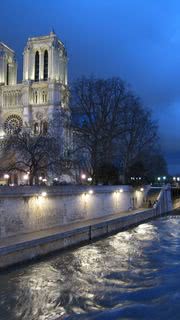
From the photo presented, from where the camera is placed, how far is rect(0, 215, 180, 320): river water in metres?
13.4

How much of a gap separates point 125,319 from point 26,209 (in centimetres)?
1359

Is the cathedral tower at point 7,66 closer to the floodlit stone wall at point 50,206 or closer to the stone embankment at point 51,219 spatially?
the floodlit stone wall at point 50,206

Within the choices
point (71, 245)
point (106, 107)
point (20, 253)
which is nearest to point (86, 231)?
point (71, 245)

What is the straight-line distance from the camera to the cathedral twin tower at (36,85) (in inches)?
3041

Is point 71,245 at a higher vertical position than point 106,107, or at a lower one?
lower

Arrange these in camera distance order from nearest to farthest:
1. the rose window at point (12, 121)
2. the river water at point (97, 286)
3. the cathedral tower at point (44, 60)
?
the river water at point (97, 286), the rose window at point (12, 121), the cathedral tower at point (44, 60)

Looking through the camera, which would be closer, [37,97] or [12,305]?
[12,305]

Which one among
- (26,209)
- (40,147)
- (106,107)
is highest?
(106,107)

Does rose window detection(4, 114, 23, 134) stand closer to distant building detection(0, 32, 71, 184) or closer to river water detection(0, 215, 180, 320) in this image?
distant building detection(0, 32, 71, 184)

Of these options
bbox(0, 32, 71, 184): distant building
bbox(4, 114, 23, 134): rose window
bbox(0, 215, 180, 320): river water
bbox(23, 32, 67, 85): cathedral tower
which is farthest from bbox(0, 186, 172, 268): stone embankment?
bbox(23, 32, 67, 85): cathedral tower

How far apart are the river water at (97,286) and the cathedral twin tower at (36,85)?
2155 inches

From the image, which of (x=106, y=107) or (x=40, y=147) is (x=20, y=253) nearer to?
(x=40, y=147)

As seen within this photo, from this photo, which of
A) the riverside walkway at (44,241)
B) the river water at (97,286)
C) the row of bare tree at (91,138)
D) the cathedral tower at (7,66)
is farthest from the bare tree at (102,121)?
the cathedral tower at (7,66)

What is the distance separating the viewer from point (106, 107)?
43.3 meters
